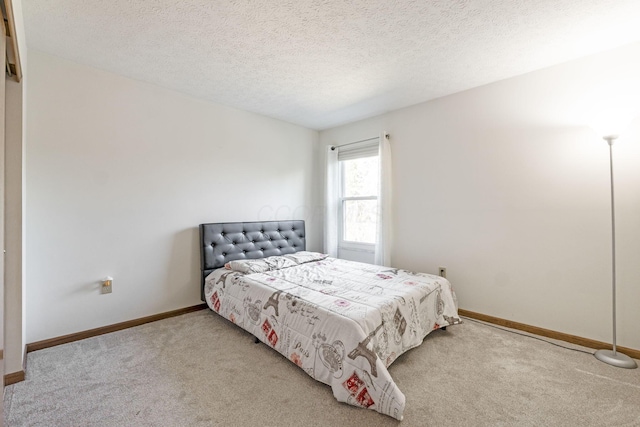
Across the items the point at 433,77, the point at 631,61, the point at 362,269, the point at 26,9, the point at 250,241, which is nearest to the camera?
the point at 26,9

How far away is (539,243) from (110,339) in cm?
392

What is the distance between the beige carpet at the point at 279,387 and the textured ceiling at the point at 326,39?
2416 mm

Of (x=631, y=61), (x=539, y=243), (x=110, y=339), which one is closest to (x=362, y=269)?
(x=539, y=243)

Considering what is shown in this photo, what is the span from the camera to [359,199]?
3955 millimetres

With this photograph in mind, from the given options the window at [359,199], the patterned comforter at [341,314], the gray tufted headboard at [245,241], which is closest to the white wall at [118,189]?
the gray tufted headboard at [245,241]

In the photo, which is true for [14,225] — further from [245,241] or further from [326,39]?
[326,39]

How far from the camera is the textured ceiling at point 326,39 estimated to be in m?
1.74

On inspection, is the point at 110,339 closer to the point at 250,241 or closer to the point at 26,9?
the point at 250,241

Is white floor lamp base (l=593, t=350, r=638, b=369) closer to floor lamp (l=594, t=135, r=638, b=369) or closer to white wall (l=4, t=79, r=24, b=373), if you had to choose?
floor lamp (l=594, t=135, r=638, b=369)

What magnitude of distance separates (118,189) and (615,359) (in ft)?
14.2

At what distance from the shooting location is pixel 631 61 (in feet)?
6.91

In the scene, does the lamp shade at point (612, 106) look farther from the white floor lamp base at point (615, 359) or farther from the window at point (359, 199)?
the window at point (359, 199)

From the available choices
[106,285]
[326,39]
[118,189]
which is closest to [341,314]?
[326,39]

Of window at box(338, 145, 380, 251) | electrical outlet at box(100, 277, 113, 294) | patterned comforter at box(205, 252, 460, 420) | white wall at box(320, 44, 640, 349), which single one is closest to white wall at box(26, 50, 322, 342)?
electrical outlet at box(100, 277, 113, 294)
